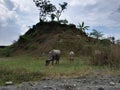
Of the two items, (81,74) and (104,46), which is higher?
(104,46)

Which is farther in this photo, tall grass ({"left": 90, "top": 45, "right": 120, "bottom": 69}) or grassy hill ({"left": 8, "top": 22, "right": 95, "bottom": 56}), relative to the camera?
grassy hill ({"left": 8, "top": 22, "right": 95, "bottom": 56})

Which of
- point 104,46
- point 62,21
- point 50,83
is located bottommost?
point 50,83

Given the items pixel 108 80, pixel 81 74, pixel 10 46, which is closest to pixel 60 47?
pixel 10 46

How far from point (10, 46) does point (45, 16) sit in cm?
554

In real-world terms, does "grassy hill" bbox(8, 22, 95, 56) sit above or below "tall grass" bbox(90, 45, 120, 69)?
above

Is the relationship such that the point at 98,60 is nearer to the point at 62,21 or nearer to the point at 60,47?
the point at 60,47

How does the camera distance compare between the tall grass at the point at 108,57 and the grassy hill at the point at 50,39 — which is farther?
the grassy hill at the point at 50,39

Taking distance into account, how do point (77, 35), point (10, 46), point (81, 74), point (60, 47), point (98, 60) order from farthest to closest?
point (10, 46) → point (77, 35) → point (60, 47) → point (98, 60) → point (81, 74)

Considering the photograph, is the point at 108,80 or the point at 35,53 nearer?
the point at 108,80

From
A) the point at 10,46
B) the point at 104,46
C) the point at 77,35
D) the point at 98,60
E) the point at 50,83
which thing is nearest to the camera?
the point at 50,83

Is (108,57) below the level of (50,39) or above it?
below

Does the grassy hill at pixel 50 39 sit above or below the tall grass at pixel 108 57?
above

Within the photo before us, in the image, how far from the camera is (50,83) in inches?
556

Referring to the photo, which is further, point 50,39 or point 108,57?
point 50,39
